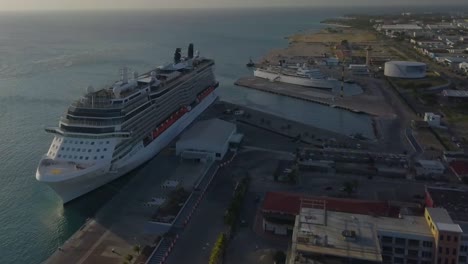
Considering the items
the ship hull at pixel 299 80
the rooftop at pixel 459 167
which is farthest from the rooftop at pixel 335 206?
the ship hull at pixel 299 80

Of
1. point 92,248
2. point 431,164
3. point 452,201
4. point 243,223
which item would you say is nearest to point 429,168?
point 431,164

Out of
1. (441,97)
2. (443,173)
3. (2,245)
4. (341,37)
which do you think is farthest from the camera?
(341,37)

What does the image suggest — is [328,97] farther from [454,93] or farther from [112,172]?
[112,172]

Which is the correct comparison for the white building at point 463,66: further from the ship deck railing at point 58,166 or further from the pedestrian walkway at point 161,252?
the pedestrian walkway at point 161,252

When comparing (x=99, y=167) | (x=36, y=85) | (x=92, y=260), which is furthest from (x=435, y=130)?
(x=36, y=85)

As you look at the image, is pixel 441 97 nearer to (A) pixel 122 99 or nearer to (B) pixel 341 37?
(A) pixel 122 99

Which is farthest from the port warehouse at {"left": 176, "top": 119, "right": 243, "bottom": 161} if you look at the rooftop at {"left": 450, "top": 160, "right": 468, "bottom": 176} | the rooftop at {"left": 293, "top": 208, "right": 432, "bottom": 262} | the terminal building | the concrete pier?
the terminal building

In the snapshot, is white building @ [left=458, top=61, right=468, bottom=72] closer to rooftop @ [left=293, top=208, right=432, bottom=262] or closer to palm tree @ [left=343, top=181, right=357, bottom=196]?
palm tree @ [left=343, top=181, right=357, bottom=196]
